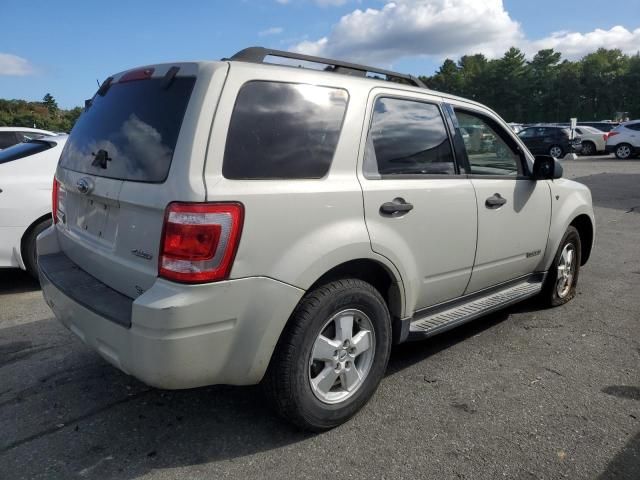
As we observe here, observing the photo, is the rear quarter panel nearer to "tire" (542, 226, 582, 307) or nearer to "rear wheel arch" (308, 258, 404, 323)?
"rear wheel arch" (308, 258, 404, 323)

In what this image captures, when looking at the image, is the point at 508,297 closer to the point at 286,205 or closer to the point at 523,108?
the point at 286,205

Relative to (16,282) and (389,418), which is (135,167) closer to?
(389,418)

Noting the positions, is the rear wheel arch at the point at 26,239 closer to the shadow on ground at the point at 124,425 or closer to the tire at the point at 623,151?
the shadow on ground at the point at 124,425

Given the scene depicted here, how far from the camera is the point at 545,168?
4.11 metres

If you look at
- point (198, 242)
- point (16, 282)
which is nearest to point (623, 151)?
point (16, 282)

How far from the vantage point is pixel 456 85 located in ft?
310

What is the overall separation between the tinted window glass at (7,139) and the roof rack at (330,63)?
28.7 feet

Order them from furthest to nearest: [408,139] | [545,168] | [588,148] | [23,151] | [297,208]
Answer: [588,148] → [23,151] → [545,168] → [408,139] → [297,208]

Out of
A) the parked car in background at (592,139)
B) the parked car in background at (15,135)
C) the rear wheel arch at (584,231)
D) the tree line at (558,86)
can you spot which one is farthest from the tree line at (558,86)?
the rear wheel arch at (584,231)

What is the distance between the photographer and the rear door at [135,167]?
7.74 feet

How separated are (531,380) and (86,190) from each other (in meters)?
2.88

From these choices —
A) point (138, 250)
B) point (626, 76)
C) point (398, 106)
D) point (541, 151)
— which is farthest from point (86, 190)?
point (626, 76)

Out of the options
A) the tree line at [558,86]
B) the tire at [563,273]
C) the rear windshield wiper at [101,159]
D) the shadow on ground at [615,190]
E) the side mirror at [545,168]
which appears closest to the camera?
the rear windshield wiper at [101,159]

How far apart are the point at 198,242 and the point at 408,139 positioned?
61.3 inches
